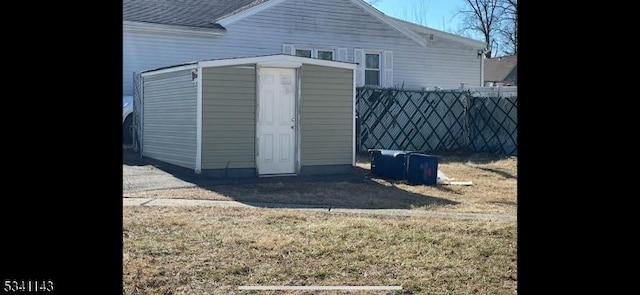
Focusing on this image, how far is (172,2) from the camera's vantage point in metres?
18.8

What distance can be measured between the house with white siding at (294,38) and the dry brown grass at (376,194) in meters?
7.83

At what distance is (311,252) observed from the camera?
5008 millimetres

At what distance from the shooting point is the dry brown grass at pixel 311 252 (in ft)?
13.7

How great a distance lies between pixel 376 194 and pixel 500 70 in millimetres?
27245

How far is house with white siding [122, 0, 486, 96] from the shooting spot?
54.1 feet

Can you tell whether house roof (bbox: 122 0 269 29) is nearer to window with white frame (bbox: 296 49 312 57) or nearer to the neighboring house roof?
window with white frame (bbox: 296 49 312 57)

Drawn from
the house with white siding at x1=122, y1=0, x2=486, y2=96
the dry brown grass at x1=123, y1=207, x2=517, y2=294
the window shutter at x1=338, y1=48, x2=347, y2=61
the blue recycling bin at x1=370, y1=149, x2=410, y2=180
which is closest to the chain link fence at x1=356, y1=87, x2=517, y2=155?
the house with white siding at x1=122, y1=0, x2=486, y2=96

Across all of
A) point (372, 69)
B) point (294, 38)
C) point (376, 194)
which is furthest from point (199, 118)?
point (372, 69)

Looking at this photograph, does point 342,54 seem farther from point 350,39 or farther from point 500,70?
point 500,70

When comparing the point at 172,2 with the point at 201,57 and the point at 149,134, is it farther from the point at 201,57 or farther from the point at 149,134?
the point at 149,134

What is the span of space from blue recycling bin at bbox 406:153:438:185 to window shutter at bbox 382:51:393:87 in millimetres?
8927

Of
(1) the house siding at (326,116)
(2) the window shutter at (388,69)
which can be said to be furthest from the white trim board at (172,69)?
(2) the window shutter at (388,69)
